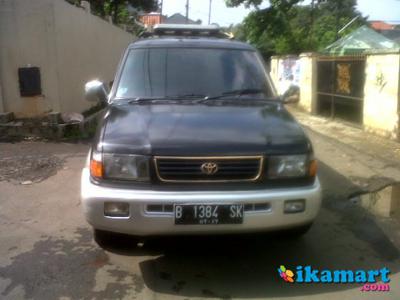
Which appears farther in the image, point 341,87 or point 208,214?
point 341,87

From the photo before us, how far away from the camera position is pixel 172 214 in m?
3.19

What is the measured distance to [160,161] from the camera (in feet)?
10.6

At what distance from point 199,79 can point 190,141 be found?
1.37m

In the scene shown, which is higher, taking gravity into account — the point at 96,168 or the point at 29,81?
the point at 29,81

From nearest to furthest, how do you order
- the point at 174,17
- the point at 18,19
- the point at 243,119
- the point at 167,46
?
the point at 243,119, the point at 167,46, the point at 18,19, the point at 174,17

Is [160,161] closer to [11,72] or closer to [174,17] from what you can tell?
[11,72]

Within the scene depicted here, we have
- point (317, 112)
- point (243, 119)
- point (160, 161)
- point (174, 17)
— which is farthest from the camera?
point (174, 17)

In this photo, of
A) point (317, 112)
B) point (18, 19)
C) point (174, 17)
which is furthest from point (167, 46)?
point (174, 17)

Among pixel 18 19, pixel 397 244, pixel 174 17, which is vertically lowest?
pixel 397 244

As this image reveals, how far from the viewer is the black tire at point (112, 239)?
3.73 m

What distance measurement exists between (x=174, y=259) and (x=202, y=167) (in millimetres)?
1060

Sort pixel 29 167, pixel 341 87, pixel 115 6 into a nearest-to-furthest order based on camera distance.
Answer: pixel 29 167 → pixel 341 87 → pixel 115 6
